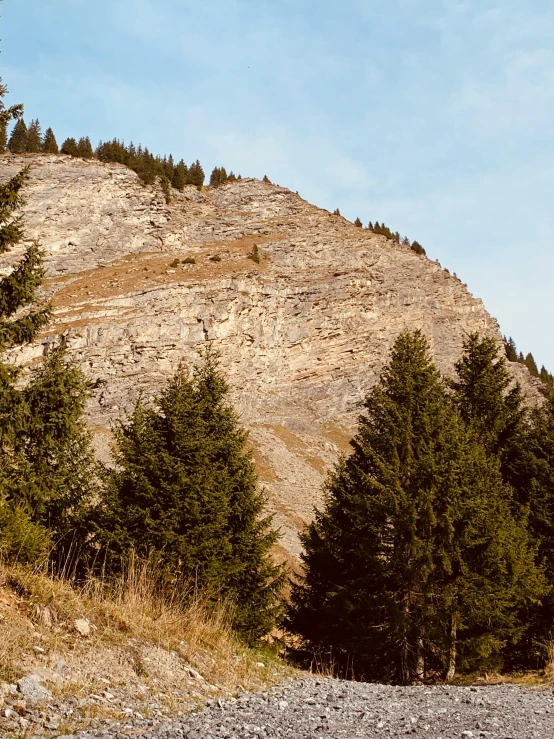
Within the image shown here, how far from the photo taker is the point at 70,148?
4284 inches

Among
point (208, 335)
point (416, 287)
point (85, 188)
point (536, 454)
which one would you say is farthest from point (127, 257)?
point (536, 454)

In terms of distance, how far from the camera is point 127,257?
294 feet

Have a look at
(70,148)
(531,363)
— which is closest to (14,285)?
(70,148)

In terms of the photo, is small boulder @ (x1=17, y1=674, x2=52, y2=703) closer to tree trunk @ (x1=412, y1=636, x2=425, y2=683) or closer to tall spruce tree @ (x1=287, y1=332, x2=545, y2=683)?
tall spruce tree @ (x1=287, y1=332, x2=545, y2=683)

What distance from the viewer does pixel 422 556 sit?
13.9 m

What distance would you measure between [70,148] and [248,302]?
5961 centimetres

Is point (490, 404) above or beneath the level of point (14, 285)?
above

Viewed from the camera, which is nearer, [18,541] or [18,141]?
[18,541]

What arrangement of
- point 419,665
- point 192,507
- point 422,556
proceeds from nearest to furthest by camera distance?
point 422,556, point 419,665, point 192,507

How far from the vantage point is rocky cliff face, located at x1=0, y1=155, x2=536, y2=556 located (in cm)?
6831

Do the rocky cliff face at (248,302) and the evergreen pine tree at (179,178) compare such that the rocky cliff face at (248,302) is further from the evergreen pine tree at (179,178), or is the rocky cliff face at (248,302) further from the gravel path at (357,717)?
the gravel path at (357,717)

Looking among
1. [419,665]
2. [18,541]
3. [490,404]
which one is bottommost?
[419,665]

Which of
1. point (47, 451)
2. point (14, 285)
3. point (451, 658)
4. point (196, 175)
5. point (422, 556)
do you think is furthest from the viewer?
point (196, 175)

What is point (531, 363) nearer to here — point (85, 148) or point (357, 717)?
point (85, 148)
